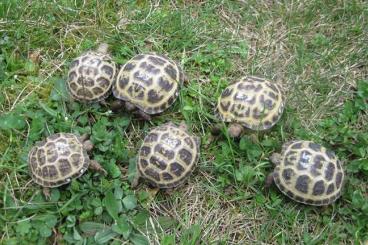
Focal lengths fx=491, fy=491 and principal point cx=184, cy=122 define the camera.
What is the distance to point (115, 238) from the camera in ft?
10.9

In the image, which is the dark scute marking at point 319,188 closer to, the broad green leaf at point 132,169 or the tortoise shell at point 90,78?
the broad green leaf at point 132,169

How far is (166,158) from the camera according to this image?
11.3 ft

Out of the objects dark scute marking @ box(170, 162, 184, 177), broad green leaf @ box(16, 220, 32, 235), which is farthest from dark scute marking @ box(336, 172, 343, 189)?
broad green leaf @ box(16, 220, 32, 235)

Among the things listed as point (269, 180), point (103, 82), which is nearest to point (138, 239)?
point (269, 180)

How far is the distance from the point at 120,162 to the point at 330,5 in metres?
2.32

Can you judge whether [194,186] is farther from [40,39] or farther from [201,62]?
[40,39]

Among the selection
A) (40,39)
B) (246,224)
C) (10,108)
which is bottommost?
(246,224)

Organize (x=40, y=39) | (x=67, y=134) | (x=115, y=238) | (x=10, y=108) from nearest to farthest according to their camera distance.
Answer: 1. (x=115, y=238)
2. (x=67, y=134)
3. (x=10, y=108)
4. (x=40, y=39)

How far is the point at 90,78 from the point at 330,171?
6.19 feet

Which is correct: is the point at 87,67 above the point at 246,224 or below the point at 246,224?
above

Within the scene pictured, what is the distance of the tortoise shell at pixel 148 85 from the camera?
12.2ft

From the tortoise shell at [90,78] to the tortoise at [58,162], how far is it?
41 cm

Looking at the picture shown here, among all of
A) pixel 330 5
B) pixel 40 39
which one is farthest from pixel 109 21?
pixel 330 5

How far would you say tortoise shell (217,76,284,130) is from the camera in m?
3.66
